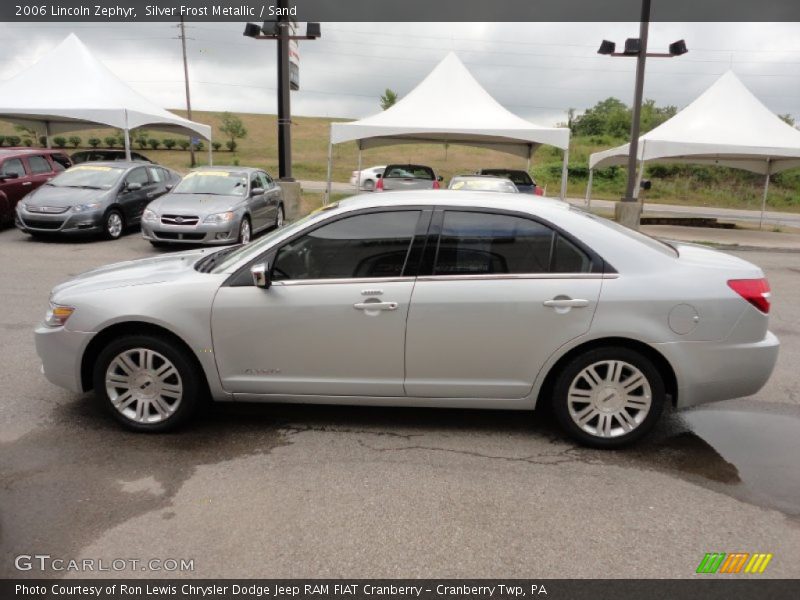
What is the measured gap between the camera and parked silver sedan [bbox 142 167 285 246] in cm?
1078

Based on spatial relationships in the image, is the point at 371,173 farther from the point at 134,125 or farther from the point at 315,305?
the point at 315,305

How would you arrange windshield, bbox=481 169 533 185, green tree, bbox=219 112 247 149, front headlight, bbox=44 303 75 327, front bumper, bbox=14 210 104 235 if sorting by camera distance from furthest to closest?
green tree, bbox=219 112 247 149
windshield, bbox=481 169 533 185
front bumper, bbox=14 210 104 235
front headlight, bbox=44 303 75 327

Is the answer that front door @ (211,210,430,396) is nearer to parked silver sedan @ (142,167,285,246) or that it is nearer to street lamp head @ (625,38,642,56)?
parked silver sedan @ (142,167,285,246)

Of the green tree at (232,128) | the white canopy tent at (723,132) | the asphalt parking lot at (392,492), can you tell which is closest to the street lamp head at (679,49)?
the white canopy tent at (723,132)

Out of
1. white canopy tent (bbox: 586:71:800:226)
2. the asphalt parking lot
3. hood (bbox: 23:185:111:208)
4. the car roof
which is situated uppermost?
white canopy tent (bbox: 586:71:800:226)

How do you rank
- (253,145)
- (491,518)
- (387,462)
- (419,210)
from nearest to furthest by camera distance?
(491,518)
(387,462)
(419,210)
(253,145)

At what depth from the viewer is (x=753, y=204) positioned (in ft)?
123

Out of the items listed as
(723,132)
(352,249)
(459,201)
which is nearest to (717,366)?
(459,201)

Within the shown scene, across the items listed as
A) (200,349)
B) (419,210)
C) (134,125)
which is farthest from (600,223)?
(134,125)

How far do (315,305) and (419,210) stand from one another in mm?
883

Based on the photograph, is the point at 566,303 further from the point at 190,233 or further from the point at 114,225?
the point at 114,225

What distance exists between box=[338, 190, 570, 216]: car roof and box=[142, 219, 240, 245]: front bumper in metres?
7.22

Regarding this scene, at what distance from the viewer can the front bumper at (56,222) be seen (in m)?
11.5
